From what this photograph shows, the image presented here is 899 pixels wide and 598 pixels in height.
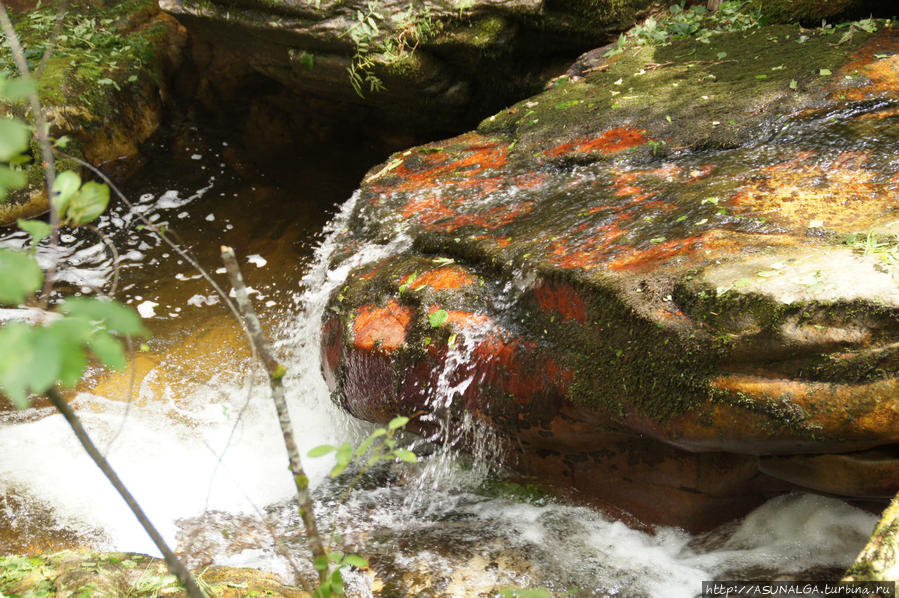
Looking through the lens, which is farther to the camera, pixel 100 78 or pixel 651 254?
pixel 100 78

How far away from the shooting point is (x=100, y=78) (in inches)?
264

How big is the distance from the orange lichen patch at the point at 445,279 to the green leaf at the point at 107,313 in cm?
227

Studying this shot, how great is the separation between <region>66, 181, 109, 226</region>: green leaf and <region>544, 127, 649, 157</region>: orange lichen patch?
10.5ft

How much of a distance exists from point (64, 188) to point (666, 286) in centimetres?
217

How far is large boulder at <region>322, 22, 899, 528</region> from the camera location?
7.75ft

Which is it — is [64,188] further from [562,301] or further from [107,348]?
[562,301]

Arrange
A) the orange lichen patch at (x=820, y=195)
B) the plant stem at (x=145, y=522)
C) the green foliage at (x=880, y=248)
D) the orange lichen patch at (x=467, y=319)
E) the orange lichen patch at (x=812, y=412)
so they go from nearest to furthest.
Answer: the plant stem at (x=145, y=522)
the orange lichen patch at (x=812, y=412)
the green foliage at (x=880, y=248)
the orange lichen patch at (x=820, y=195)
the orange lichen patch at (x=467, y=319)

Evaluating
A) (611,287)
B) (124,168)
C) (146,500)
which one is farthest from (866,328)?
(124,168)

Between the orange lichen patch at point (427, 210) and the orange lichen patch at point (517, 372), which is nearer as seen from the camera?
the orange lichen patch at point (517, 372)

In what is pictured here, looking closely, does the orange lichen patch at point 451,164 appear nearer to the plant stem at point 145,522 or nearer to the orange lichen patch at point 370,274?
the orange lichen patch at point 370,274

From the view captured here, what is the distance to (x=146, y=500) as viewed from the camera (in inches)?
152

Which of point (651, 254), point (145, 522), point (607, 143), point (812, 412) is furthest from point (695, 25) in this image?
point (145, 522)

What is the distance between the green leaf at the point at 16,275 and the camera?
1.09 meters

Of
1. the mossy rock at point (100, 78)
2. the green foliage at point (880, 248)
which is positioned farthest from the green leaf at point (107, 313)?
the mossy rock at point (100, 78)
